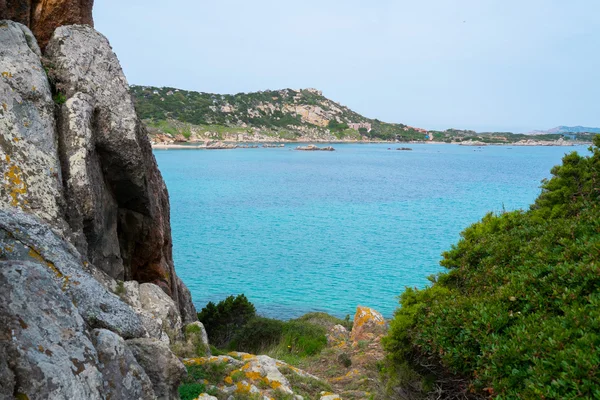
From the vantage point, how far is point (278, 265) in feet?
105

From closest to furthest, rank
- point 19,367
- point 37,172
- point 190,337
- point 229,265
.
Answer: point 19,367, point 37,172, point 190,337, point 229,265

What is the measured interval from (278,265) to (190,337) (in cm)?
2123

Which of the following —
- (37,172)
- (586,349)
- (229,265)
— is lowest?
(229,265)

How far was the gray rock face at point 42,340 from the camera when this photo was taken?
3801 millimetres

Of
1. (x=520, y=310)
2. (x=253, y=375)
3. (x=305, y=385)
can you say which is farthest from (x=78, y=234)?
(x=520, y=310)

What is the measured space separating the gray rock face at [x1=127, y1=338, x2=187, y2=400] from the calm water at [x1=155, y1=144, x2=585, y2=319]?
8.53 m

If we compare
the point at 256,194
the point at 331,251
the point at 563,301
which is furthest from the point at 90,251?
the point at 256,194

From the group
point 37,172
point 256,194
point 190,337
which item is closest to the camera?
point 37,172

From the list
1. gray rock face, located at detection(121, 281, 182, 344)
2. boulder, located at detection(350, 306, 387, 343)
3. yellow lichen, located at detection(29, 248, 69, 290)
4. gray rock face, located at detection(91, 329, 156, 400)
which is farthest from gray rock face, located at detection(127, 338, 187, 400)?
boulder, located at detection(350, 306, 387, 343)

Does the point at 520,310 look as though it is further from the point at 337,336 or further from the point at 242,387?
the point at 337,336

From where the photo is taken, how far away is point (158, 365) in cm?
560

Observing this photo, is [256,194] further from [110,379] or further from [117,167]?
[110,379]

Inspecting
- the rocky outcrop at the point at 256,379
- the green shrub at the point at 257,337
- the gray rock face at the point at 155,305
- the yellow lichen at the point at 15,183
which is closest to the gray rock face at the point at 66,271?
the yellow lichen at the point at 15,183

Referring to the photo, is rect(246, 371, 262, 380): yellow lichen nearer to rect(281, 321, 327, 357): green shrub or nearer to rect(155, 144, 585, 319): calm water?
rect(155, 144, 585, 319): calm water
